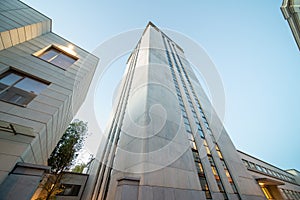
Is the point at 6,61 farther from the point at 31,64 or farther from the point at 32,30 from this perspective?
the point at 32,30

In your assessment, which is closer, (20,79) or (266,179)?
(20,79)

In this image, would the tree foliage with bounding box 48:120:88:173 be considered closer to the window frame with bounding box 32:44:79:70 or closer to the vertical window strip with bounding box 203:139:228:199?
the window frame with bounding box 32:44:79:70

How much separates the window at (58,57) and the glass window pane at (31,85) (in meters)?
1.93


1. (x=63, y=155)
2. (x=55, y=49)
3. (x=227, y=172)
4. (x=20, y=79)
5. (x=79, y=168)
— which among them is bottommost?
(x=227, y=172)

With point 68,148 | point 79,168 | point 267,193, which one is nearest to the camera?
point 68,148

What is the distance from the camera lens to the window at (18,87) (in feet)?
16.1

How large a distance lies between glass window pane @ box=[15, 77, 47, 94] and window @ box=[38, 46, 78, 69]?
1.93 m

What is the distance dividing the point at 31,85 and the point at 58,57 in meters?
3.01

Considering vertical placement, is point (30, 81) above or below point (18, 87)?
above

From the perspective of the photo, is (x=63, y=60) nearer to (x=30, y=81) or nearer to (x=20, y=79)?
(x=30, y=81)

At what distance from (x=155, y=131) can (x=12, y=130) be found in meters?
6.66

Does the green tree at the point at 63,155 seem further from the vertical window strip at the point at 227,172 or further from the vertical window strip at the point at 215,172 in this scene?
the vertical window strip at the point at 227,172

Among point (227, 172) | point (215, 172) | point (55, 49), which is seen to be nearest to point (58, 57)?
point (55, 49)

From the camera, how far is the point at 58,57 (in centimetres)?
791
